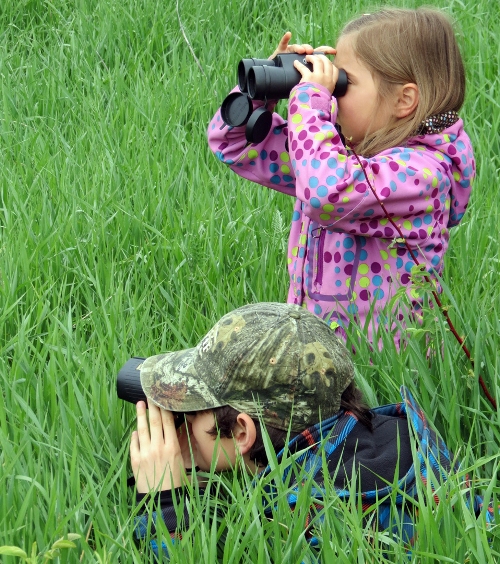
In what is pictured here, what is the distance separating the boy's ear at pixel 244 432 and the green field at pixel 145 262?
75 mm

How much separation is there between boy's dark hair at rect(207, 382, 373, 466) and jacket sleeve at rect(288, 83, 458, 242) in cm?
50

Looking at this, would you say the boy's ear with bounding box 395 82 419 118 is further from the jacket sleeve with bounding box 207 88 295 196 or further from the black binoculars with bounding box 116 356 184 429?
the black binoculars with bounding box 116 356 184 429

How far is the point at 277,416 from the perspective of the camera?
5.75ft

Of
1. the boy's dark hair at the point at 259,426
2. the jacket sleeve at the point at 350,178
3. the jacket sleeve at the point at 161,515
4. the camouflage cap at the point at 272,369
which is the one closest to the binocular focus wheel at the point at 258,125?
the jacket sleeve at the point at 350,178

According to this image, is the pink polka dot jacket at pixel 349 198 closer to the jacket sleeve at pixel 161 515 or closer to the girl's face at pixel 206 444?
the girl's face at pixel 206 444

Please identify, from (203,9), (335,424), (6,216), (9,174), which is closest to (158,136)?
(9,174)

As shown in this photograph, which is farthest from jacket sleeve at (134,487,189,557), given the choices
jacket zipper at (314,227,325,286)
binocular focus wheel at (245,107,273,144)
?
binocular focus wheel at (245,107,273,144)

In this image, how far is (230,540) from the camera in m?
1.52

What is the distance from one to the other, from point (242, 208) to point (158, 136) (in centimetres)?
66

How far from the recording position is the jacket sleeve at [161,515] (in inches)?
62.5

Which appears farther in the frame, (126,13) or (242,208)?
(126,13)

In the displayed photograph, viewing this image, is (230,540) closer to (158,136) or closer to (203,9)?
(158,136)

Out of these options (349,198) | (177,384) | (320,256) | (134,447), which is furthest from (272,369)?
(320,256)

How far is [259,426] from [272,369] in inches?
4.6
